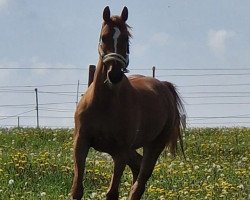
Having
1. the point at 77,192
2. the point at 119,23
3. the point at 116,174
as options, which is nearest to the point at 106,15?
the point at 119,23

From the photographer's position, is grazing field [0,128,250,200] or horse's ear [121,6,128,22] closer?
horse's ear [121,6,128,22]

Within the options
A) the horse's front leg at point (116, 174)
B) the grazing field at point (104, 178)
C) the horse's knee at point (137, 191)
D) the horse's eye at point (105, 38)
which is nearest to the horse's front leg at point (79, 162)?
the horse's front leg at point (116, 174)

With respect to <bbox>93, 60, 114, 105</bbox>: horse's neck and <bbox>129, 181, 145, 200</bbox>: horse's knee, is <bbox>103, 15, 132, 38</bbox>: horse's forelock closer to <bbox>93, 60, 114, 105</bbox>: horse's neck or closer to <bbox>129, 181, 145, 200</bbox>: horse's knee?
<bbox>93, 60, 114, 105</bbox>: horse's neck

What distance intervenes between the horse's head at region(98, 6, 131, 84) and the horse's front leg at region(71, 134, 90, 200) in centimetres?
77

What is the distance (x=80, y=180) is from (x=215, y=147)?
358 inches

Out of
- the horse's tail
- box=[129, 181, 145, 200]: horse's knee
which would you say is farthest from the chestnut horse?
the horse's tail

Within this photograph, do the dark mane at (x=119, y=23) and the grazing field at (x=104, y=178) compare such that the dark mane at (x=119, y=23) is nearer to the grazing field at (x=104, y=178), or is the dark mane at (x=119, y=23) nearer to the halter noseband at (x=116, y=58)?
the halter noseband at (x=116, y=58)

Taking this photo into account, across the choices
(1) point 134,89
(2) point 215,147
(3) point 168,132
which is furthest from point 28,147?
(1) point 134,89

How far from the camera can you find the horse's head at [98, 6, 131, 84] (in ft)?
25.3

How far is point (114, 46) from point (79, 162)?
129 cm

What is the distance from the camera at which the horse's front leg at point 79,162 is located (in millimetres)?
8109

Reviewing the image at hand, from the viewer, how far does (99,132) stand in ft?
26.9

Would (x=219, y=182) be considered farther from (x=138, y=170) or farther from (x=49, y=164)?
(x=49, y=164)

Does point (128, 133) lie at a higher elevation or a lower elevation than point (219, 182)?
higher
